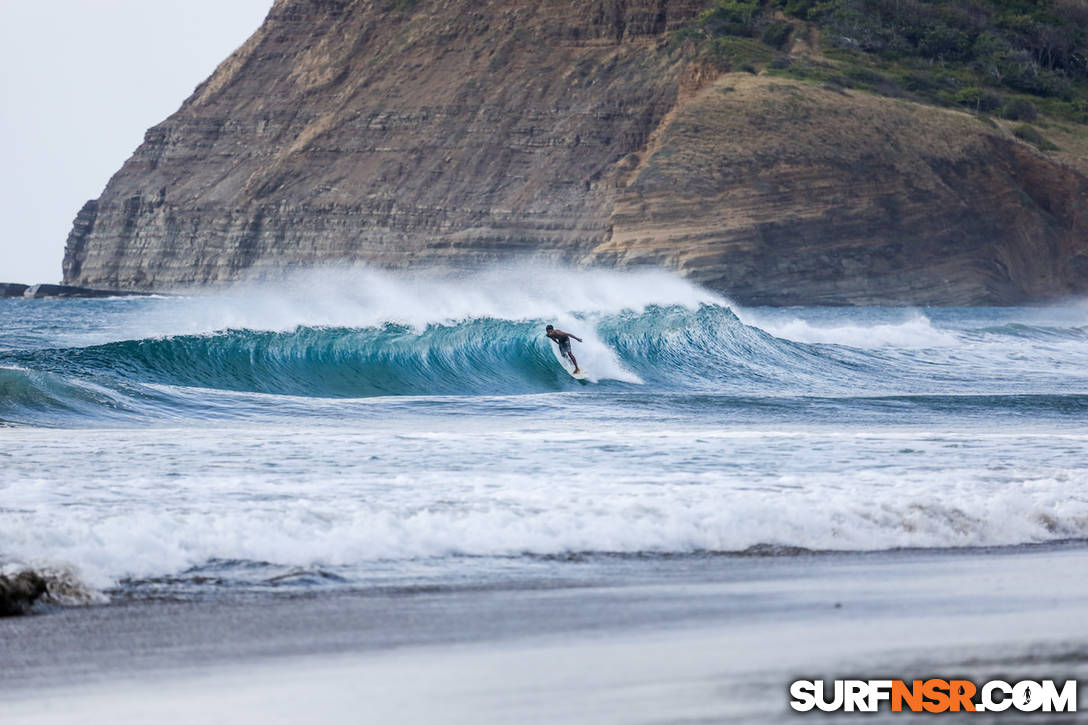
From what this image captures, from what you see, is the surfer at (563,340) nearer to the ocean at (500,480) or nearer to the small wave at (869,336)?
the ocean at (500,480)

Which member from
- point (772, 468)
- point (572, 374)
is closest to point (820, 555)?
point (772, 468)

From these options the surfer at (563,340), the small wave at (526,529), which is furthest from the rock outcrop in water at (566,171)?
the small wave at (526,529)

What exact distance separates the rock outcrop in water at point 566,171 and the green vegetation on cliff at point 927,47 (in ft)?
8.79

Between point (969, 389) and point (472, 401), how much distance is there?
7.38m

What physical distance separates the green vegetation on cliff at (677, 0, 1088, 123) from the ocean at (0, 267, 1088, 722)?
1974 inches

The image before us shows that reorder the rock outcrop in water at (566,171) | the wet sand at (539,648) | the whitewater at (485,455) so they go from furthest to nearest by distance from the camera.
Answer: the rock outcrop in water at (566,171), the whitewater at (485,455), the wet sand at (539,648)

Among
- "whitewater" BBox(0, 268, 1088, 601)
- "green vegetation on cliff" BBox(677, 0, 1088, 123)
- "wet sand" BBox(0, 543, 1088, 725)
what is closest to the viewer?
"wet sand" BBox(0, 543, 1088, 725)

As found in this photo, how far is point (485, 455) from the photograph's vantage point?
957cm

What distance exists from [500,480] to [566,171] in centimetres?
5697

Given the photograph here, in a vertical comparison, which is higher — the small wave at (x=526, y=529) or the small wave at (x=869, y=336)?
the small wave at (x=869, y=336)

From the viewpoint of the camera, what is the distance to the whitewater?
6.41 m

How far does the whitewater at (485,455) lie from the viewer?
6406 mm

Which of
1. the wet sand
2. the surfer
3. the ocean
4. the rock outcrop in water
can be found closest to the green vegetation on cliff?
the rock outcrop in water

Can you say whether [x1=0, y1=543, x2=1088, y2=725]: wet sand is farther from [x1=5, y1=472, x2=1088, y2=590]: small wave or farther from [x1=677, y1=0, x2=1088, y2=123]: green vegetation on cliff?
[x1=677, y1=0, x2=1088, y2=123]: green vegetation on cliff
